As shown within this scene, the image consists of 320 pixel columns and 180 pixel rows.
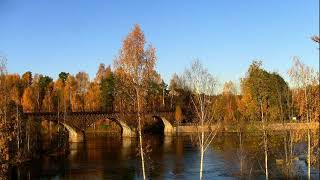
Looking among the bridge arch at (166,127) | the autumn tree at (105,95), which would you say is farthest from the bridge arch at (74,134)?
the bridge arch at (166,127)

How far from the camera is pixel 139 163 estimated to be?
5119 centimetres

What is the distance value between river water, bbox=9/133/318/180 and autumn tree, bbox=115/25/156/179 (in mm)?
6078

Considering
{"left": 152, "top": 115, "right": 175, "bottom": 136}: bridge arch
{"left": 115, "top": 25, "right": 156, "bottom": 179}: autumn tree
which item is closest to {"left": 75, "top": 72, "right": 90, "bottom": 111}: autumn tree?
{"left": 152, "top": 115, "right": 175, "bottom": 136}: bridge arch

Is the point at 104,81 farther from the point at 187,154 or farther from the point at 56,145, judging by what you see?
the point at 187,154

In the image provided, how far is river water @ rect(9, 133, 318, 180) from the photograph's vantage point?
39562mm

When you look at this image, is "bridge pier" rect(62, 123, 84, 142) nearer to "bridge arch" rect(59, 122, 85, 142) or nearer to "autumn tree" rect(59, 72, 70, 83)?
"bridge arch" rect(59, 122, 85, 142)

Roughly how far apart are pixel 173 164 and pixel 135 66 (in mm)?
21759

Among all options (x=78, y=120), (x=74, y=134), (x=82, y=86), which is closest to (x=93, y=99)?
(x=82, y=86)

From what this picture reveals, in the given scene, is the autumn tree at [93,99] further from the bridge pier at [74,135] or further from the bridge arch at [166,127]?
the bridge pier at [74,135]

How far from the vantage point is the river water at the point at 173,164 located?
39.6 meters

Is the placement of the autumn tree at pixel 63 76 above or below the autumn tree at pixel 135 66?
above

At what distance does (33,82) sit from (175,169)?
91.2m

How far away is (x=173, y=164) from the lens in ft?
162

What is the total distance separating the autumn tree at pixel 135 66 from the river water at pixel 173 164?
6078 mm
